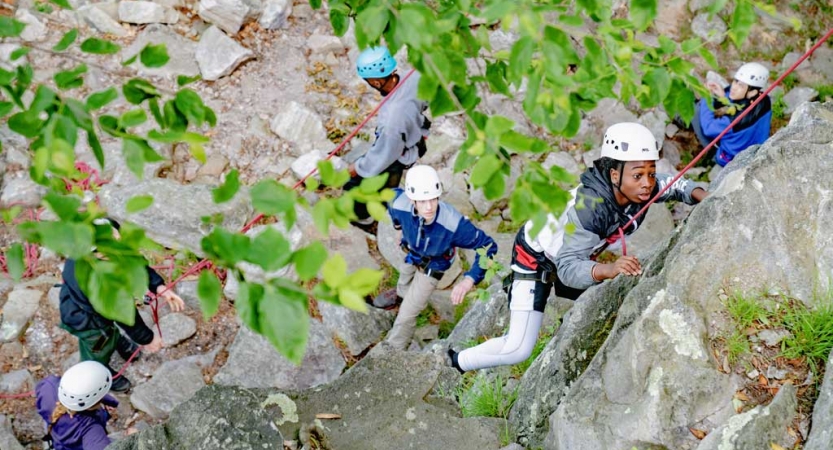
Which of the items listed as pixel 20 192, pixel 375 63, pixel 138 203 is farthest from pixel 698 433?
pixel 20 192

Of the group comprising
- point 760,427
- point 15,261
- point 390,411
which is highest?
point 15,261

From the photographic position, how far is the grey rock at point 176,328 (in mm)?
8516

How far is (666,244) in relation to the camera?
5137mm

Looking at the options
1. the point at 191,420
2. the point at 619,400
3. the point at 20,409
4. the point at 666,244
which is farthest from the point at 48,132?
the point at 20,409

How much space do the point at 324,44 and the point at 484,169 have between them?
9.28 meters

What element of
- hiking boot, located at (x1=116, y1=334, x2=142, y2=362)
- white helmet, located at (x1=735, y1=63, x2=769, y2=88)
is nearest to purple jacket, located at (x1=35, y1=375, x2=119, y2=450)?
hiking boot, located at (x1=116, y1=334, x2=142, y2=362)

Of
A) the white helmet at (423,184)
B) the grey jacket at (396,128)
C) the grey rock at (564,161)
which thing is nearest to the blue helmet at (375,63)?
the grey jacket at (396,128)

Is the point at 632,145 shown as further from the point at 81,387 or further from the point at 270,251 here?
the point at 81,387

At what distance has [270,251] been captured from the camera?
2174 millimetres

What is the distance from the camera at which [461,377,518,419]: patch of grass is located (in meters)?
5.64

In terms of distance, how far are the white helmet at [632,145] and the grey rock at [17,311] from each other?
7.21 m

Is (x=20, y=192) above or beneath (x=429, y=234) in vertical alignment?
beneath

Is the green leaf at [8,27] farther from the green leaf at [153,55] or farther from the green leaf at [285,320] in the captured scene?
the green leaf at [285,320]

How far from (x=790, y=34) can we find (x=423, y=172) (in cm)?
835
